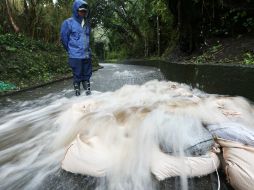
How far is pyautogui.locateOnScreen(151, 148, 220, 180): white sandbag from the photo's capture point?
101 inches

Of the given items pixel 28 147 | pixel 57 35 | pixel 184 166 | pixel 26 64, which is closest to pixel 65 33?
pixel 28 147

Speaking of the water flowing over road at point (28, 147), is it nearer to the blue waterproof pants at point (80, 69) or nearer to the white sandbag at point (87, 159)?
the white sandbag at point (87, 159)

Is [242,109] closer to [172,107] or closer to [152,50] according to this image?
[172,107]

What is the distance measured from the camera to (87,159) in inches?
106

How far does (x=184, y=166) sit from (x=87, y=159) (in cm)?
79

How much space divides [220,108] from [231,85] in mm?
2185

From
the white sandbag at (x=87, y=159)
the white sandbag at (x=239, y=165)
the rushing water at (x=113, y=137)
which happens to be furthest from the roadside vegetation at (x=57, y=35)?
the white sandbag at (x=87, y=159)

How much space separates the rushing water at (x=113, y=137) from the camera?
2633 mm

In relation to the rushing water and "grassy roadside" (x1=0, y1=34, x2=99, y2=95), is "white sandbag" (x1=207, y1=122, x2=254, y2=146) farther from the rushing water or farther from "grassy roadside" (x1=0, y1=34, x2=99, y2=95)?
"grassy roadside" (x1=0, y1=34, x2=99, y2=95)

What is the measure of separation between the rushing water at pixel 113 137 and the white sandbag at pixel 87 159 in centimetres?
3

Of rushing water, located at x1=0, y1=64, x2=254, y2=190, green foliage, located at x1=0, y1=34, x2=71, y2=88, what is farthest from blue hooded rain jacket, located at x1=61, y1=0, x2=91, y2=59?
green foliage, located at x1=0, y1=34, x2=71, y2=88

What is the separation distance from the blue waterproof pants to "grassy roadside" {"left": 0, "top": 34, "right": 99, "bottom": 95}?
6.91 feet

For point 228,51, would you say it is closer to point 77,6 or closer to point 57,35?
point 77,6

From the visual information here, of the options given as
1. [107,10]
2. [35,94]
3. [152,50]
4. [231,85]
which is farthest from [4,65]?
[107,10]
